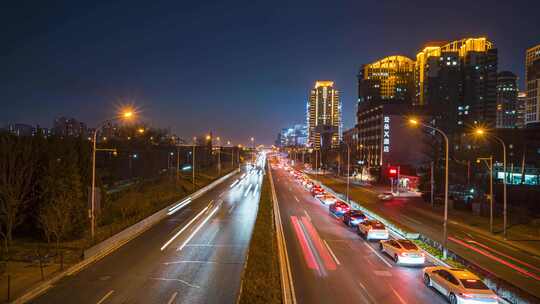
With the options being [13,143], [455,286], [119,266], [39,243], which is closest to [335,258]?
[455,286]

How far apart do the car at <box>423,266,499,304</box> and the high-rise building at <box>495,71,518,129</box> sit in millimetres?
197276

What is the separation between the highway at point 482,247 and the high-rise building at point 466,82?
13450cm

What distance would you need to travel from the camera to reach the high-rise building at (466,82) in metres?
170

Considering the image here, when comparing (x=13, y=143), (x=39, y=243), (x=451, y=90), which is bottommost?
(x=39, y=243)

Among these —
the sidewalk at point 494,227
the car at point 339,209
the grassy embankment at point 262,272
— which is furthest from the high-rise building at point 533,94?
the grassy embankment at point 262,272

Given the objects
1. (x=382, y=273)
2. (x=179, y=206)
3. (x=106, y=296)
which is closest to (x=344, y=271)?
(x=382, y=273)

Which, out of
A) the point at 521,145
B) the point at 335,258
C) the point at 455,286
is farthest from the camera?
the point at 521,145

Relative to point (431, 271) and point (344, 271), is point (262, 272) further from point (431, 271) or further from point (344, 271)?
point (431, 271)

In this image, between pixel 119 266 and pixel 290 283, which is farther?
pixel 119 266

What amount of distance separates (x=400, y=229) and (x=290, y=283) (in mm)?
14250

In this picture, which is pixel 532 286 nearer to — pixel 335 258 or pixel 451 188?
pixel 335 258

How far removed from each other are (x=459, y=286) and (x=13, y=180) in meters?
26.1

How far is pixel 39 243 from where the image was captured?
26156mm

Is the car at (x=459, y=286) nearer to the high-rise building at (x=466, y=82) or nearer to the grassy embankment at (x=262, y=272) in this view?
the grassy embankment at (x=262, y=272)
